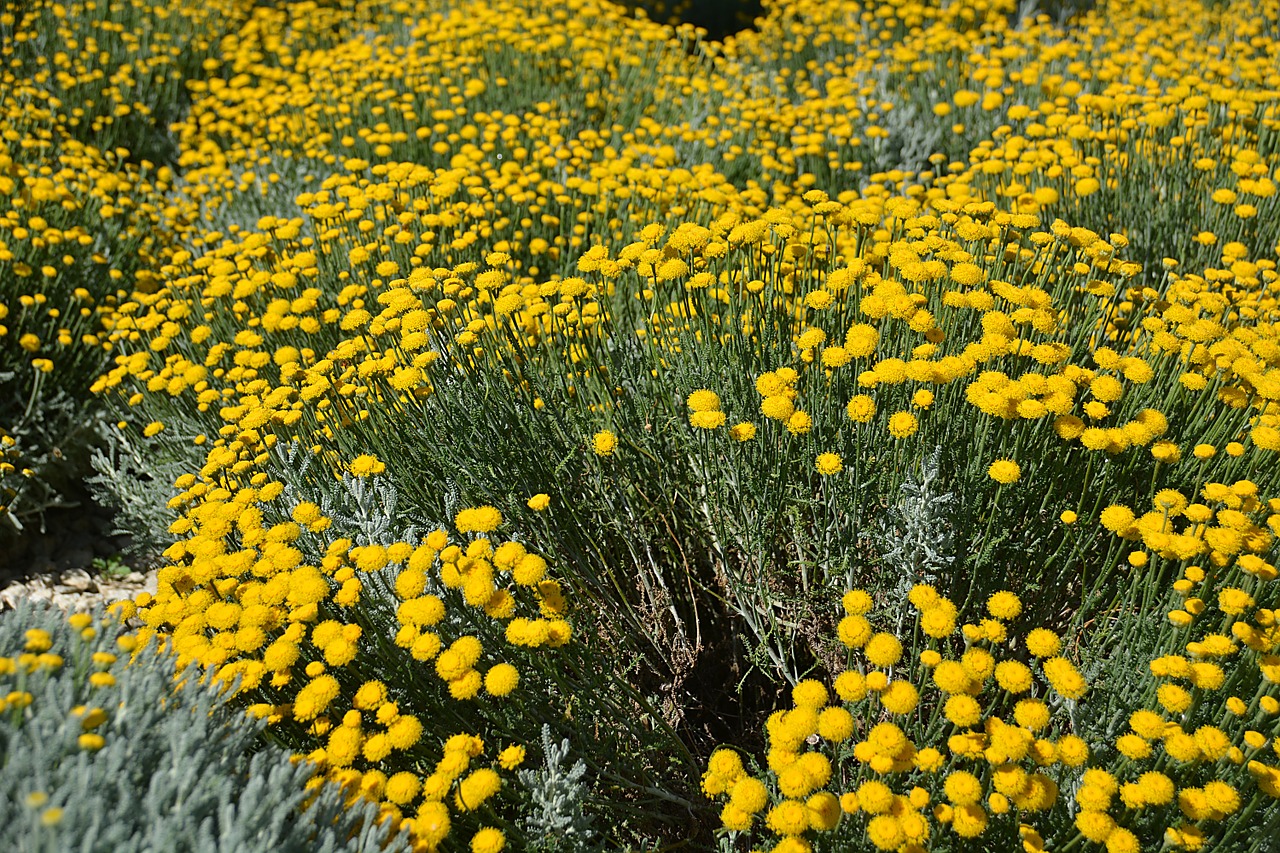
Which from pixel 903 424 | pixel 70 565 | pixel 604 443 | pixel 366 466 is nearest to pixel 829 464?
pixel 903 424

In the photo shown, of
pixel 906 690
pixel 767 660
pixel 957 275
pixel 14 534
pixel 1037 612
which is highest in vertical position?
pixel 957 275

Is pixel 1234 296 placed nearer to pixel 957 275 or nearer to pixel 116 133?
pixel 957 275

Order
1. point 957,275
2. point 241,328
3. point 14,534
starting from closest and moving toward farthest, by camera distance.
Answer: point 957,275, point 241,328, point 14,534

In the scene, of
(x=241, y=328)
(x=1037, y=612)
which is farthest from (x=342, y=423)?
(x=1037, y=612)

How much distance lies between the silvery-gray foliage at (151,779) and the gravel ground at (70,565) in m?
2.43

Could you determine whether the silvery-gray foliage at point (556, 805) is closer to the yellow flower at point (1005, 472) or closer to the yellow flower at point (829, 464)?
the yellow flower at point (829, 464)

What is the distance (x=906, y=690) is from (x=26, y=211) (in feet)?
15.6

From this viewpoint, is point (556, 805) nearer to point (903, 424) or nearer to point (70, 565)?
point (903, 424)

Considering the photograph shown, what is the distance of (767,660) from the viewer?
8.84 ft

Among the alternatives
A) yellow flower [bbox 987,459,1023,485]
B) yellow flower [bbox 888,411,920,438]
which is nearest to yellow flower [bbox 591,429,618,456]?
yellow flower [bbox 888,411,920,438]

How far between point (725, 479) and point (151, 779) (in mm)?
1595

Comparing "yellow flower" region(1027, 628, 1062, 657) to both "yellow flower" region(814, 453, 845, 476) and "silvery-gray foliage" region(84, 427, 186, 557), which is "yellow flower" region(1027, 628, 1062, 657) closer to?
"yellow flower" region(814, 453, 845, 476)

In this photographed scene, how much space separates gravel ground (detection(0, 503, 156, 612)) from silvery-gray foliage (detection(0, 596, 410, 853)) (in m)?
2.43

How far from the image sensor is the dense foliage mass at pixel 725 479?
6.06 ft
